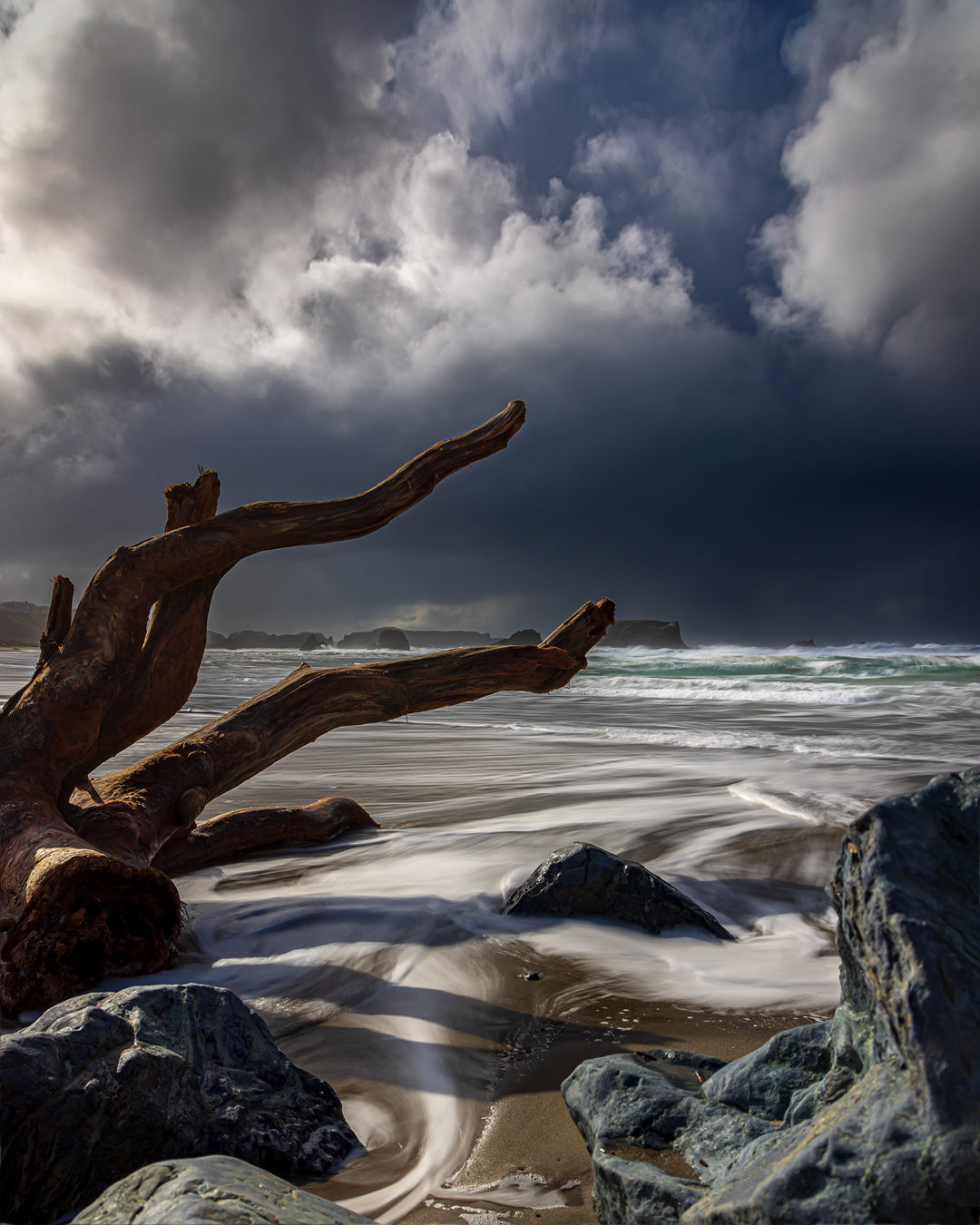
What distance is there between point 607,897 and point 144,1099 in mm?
2360

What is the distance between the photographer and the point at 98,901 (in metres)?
Answer: 3.11

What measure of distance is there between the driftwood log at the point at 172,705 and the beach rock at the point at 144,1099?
141cm

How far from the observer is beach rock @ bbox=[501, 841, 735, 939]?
3.50 metres

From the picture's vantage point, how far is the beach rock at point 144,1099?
1548mm

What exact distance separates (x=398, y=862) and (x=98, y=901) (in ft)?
6.93

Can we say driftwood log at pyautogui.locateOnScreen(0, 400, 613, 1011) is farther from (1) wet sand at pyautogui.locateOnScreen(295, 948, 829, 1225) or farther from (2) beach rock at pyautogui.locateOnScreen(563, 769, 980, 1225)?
(2) beach rock at pyautogui.locateOnScreen(563, 769, 980, 1225)

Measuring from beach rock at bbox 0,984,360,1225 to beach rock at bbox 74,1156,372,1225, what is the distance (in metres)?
0.41

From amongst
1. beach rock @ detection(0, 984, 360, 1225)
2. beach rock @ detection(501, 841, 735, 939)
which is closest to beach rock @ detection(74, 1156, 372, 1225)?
beach rock @ detection(0, 984, 360, 1225)

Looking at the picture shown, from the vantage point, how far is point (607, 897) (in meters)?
3.55

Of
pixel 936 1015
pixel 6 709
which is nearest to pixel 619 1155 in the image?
pixel 936 1015

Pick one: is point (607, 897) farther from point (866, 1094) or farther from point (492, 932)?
point (866, 1094)

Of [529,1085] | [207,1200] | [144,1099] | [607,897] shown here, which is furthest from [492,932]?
[207,1200]

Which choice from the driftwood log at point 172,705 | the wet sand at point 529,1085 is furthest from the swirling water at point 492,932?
the driftwood log at point 172,705

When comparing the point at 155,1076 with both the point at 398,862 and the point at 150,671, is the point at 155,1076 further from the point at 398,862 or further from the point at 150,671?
the point at 150,671
